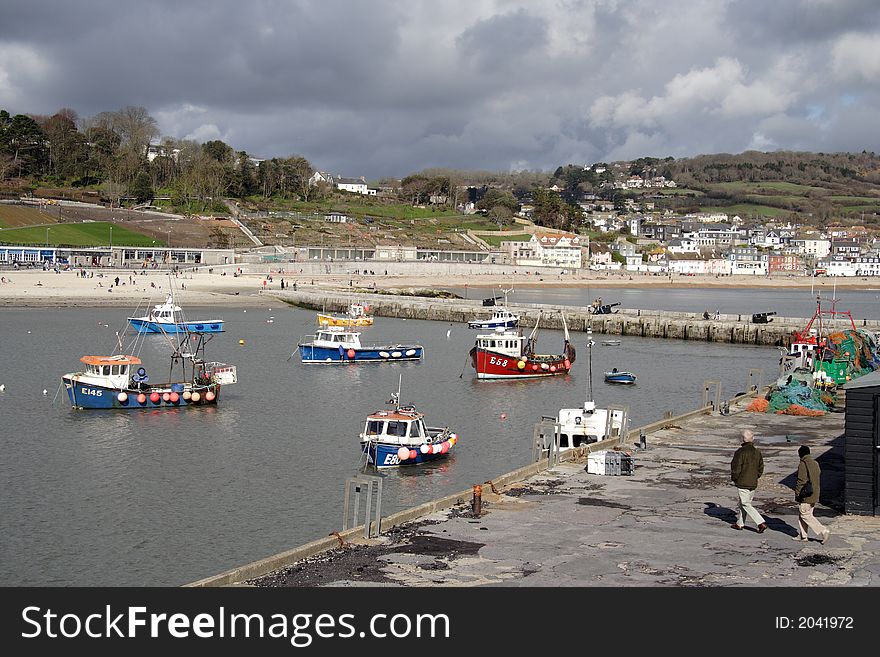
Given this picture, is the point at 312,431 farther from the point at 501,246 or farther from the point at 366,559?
the point at 501,246

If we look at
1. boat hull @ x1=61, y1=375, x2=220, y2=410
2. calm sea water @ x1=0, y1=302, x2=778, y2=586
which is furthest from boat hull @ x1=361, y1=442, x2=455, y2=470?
boat hull @ x1=61, y1=375, x2=220, y2=410

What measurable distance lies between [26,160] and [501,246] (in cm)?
8833

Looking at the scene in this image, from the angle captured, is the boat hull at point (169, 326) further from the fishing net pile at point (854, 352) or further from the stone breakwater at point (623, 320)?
the fishing net pile at point (854, 352)

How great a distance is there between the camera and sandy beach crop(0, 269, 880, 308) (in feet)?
307

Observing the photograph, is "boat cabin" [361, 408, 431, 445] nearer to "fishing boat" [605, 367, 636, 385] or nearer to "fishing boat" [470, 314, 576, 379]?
"fishing boat" [470, 314, 576, 379]

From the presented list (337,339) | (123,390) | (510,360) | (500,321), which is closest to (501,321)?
(500,321)

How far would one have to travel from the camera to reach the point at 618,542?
16.3m

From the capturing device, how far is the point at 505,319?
251 ft

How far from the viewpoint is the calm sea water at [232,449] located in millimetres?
21969

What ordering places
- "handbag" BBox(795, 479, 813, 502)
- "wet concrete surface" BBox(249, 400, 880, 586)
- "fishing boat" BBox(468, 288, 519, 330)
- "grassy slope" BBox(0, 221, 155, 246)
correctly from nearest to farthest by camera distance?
"wet concrete surface" BBox(249, 400, 880, 586) < "handbag" BBox(795, 479, 813, 502) < "fishing boat" BBox(468, 288, 519, 330) < "grassy slope" BBox(0, 221, 155, 246)

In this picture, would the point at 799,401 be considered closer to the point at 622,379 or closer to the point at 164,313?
the point at 622,379

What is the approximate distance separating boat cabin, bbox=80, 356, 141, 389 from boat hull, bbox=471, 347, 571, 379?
18276mm
